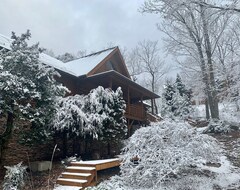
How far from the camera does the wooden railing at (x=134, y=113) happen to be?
1505 cm

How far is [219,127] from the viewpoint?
46.3 feet

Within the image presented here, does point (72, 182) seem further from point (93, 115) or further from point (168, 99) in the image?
point (168, 99)

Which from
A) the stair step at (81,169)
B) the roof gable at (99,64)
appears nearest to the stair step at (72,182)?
the stair step at (81,169)

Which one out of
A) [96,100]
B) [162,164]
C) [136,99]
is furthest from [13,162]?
[136,99]

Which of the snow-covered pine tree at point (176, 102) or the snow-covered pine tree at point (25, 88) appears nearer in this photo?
the snow-covered pine tree at point (25, 88)

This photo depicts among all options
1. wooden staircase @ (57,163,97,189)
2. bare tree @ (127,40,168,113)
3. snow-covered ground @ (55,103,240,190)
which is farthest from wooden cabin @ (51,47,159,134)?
bare tree @ (127,40,168,113)

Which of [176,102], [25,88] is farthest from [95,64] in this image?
[176,102]

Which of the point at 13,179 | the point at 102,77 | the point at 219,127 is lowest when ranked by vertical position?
the point at 13,179

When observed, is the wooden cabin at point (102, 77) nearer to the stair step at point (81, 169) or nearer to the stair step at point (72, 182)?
the stair step at point (81, 169)

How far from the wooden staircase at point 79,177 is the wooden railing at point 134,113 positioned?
7.41m

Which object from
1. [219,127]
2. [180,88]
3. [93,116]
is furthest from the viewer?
[180,88]

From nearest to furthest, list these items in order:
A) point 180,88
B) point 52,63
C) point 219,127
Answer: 1. point 52,63
2. point 219,127
3. point 180,88

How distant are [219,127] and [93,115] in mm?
8592

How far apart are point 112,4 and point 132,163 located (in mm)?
12280
